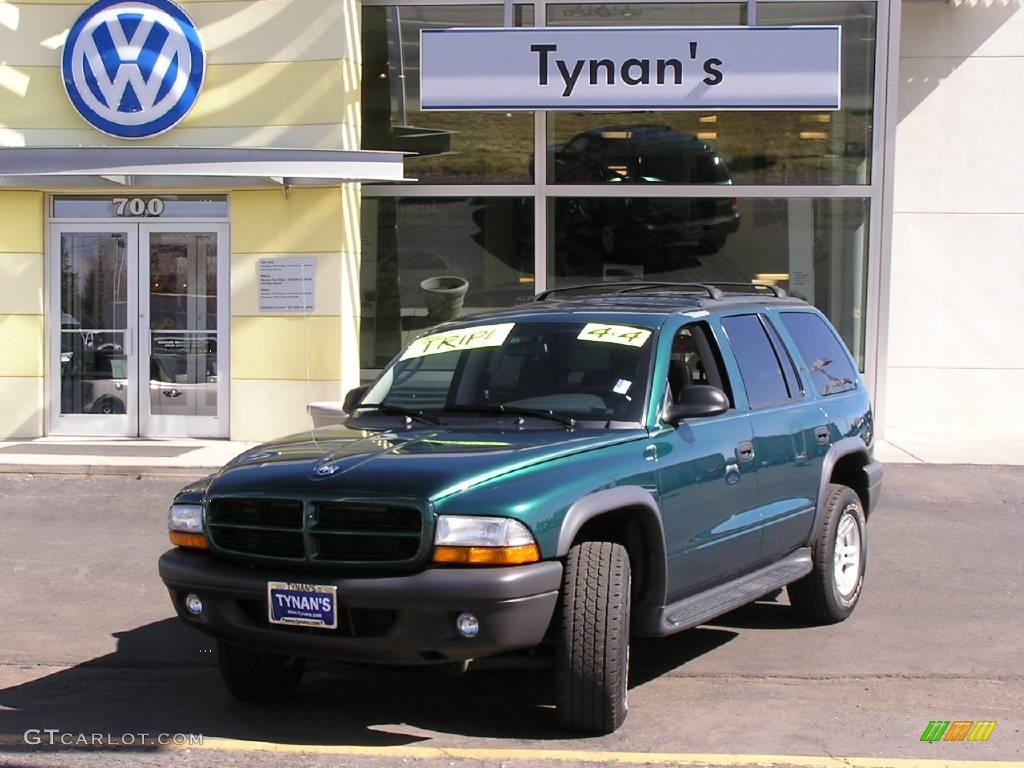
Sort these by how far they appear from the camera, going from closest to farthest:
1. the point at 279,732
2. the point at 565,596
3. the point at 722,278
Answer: the point at 565,596, the point at 279,732, the point at 722,278

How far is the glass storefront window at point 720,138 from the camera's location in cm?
1570

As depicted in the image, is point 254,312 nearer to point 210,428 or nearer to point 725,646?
point 210,428

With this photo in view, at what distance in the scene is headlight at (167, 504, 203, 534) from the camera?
214 inches

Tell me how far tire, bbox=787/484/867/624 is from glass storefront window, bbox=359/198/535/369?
9.01 m

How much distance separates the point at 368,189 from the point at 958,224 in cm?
770

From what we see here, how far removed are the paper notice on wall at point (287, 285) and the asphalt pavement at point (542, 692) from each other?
634 cm

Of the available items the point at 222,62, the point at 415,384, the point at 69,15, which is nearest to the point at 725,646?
the point at 415,384

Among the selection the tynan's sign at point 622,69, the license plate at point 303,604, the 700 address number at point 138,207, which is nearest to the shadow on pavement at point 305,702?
the license plate at point 303,604

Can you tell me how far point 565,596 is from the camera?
16.5ft

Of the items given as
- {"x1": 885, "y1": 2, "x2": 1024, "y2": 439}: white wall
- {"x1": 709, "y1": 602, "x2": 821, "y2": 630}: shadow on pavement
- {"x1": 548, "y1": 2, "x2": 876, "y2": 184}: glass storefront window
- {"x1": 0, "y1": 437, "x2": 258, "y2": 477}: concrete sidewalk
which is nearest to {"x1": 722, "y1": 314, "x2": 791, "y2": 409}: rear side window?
{"x1": 709, "y1": 602, "x2": 821, "y2": 630}: shadow on pavement

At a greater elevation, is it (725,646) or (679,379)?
(679,379)

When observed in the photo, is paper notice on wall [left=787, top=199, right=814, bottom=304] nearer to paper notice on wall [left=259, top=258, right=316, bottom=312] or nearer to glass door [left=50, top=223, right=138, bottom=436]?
paper notice on wall [left=259, top=258, right=316, bottom=312]

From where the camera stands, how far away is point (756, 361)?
22.4ft

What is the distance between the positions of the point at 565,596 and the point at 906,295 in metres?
13.4
